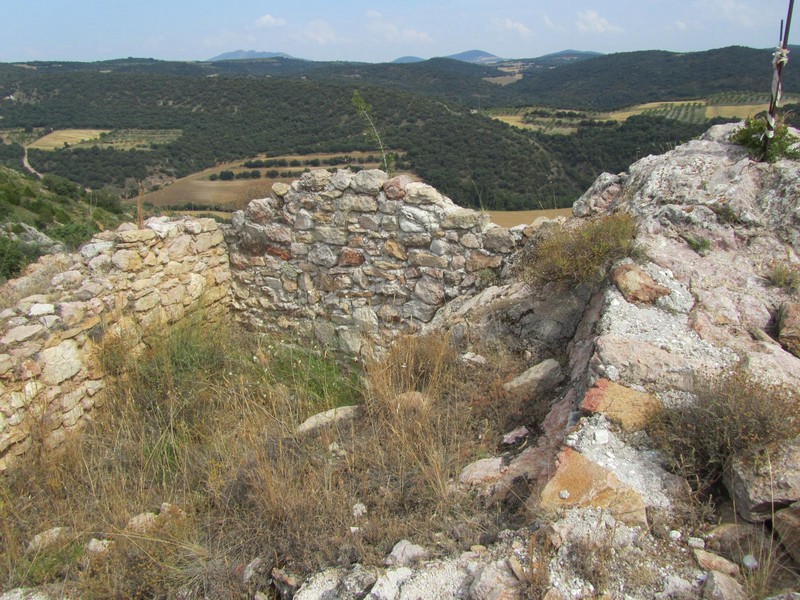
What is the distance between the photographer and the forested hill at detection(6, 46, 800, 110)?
6256 centimetres

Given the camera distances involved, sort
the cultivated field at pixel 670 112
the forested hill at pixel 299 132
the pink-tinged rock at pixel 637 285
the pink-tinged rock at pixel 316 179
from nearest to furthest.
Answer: the pink-tinged rock at pixel 637 285 → the pink-tinged rock at pixel 316 179 → the forested hill at pixel 299 132 → the cultivated field at pixel 670 112

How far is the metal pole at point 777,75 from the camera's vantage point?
3.67 meters

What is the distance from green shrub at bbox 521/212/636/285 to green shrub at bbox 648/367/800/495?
4.69 ft

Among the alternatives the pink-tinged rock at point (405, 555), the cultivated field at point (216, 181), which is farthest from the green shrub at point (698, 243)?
the cultivated field at point (216, 181)

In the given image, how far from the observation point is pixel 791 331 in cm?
289

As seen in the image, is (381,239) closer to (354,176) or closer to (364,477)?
(354,176)

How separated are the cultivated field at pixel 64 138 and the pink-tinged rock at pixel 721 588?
151ft

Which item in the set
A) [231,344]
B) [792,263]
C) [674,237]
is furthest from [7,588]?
[792,263]

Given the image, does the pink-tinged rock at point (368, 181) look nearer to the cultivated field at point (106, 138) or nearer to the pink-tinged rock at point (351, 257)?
the pink-tinged rock at point (351, 257)

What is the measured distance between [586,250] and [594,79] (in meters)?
100

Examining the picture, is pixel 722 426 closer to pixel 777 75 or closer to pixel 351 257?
pixel 777 75

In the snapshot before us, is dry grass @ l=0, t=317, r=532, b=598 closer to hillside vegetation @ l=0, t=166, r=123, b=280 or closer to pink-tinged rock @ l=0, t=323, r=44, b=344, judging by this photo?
pink-tinged rock @ l=0, t=323, r=44, b=344

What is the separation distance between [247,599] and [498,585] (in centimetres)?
107

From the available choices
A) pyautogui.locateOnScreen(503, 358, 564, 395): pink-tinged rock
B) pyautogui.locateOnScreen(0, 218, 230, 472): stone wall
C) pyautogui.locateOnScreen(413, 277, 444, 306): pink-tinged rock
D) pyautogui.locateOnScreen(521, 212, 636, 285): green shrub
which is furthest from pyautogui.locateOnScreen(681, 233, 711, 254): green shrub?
pyautogui.locateOnScreen(0, 218, 230, 472): stone wall
